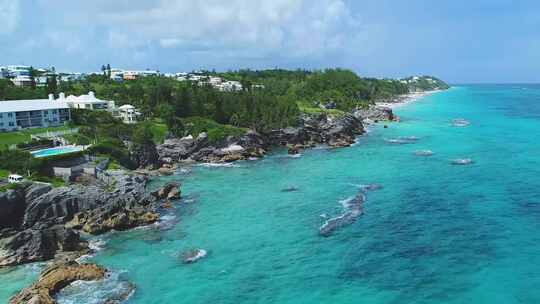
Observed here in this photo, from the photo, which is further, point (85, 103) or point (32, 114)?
point (85, 103)

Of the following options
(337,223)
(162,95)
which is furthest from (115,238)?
(162,95)

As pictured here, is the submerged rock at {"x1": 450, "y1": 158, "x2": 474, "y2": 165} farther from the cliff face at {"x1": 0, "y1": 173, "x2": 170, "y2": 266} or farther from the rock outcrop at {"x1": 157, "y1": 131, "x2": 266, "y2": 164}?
the cliff face at {"x1": 0, "y1": 173, "x2": 170, "y2": 266}

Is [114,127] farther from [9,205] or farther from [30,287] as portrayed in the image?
[30,287]

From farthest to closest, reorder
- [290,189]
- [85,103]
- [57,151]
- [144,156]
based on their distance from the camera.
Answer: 1. [85,103]
2. [144,156]
3. [57,151]
4. [290,189]

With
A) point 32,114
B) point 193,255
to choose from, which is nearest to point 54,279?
point 193,255

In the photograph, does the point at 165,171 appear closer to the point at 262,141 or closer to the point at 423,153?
the point at 262,141

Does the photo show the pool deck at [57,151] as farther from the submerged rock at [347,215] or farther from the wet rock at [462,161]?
the wet rock at [462,161]

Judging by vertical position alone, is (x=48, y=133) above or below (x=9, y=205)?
above
